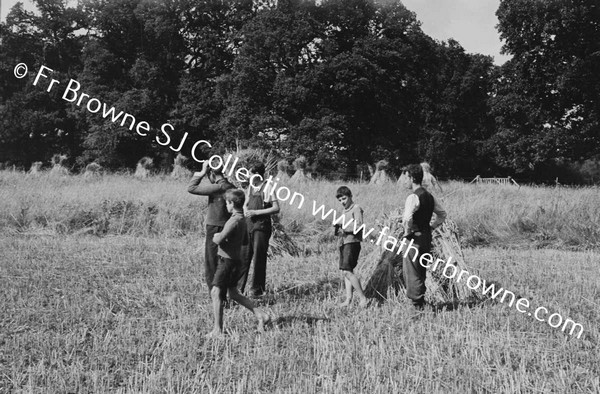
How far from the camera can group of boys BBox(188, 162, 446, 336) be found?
212 inches

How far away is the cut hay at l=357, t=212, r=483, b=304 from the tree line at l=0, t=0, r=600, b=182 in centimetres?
2128

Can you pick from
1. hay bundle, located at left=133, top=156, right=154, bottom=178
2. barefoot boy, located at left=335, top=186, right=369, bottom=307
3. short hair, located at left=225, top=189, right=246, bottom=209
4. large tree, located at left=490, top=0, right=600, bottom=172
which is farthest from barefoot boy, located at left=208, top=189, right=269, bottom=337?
large tree, located at left=490, top=0, right=600, bottom=172

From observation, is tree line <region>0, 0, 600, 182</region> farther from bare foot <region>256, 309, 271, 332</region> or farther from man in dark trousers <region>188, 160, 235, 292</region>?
bare foot <region>256, 309, 271, 332</region>

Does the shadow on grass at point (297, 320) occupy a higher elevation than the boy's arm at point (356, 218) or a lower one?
lower

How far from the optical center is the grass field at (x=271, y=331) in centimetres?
405

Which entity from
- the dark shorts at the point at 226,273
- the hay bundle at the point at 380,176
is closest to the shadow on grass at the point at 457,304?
the dark shorts at the point at 226,273

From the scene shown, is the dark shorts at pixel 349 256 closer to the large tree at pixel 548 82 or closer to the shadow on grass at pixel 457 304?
the shadow on grass at pixel 457 304

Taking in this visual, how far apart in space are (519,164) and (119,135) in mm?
24464

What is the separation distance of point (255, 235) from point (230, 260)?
1685 millimetres

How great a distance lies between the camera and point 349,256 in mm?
6613

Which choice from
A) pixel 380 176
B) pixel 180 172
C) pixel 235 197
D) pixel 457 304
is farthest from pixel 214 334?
pixel 380 176

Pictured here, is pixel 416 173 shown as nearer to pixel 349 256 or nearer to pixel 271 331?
pixel 349 256

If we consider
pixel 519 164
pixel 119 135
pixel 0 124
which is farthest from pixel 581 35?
pixel 0 124

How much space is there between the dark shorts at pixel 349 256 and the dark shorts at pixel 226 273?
162 centimetres
